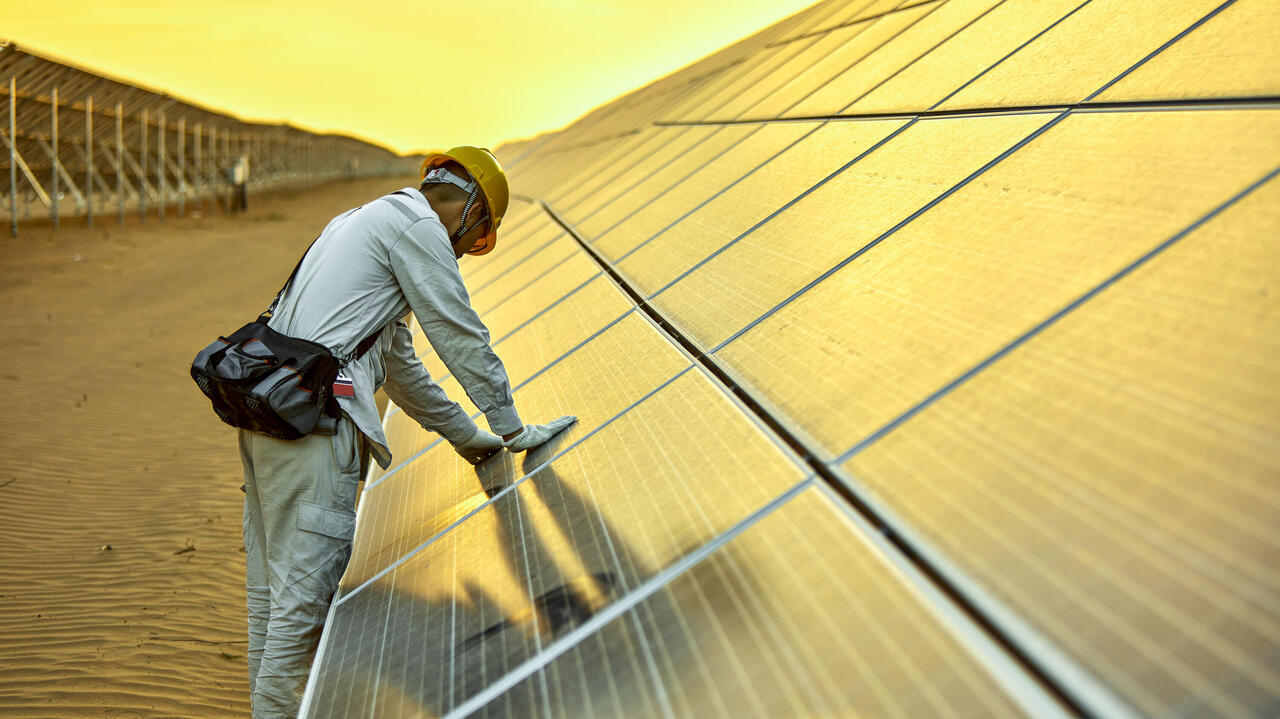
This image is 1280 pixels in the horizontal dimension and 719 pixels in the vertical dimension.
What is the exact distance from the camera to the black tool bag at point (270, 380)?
9.79ft

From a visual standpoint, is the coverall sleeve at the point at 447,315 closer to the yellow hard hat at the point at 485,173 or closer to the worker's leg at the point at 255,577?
the yellow hard hat at the point at 485,173

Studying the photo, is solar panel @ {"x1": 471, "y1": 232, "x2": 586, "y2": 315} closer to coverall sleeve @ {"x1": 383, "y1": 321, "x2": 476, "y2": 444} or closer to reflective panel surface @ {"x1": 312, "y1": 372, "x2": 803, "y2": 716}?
coverall sleeve @ {"x1": 383, "y1": 321, "x2": 476, "y2": 444}

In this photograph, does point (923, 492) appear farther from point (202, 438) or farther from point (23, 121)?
point (23, 121)

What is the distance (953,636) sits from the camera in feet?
4.66

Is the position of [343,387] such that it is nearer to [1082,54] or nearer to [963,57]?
[1082,54]

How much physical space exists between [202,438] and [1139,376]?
9991 mm

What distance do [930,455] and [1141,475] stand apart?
0.43 m

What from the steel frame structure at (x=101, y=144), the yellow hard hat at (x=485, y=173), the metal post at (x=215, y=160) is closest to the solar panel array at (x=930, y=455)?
the yellow hard hat at (x=485, y=173)

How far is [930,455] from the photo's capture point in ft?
6.02

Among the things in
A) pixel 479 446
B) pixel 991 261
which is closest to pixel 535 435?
pixel 479 446

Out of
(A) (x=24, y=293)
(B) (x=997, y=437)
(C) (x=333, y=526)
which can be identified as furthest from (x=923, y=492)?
(A) (x=24, y=293)

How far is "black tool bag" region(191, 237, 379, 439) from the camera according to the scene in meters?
2.98

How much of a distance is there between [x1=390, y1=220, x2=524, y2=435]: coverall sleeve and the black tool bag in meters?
0.38

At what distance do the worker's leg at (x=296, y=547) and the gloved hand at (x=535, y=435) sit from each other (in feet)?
2.06
